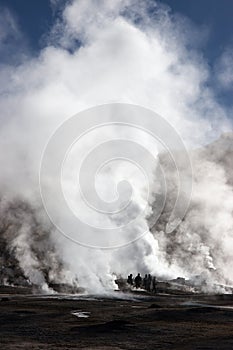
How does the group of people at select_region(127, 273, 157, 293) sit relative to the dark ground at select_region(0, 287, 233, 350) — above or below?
above

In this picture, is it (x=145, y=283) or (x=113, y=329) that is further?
(x=145, y=283)

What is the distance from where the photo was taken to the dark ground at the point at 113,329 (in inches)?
792

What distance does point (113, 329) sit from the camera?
2434 centimetres

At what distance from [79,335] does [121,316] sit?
9.00 m

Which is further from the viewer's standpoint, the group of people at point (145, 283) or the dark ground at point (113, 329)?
the group of people at point (145, 283)

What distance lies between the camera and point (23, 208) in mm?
84875

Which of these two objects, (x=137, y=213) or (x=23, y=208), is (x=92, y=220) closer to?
(x=137, y=213)

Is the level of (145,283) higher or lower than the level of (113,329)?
higher

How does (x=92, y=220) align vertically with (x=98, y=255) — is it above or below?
above

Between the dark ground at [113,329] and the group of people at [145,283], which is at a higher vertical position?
the group of people at [145,283]

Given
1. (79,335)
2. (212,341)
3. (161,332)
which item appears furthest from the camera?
(161,332)

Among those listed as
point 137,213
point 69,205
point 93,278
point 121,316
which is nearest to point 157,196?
point 137,213

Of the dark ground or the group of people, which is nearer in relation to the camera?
the dark ground

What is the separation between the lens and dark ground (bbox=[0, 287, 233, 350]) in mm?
20109
